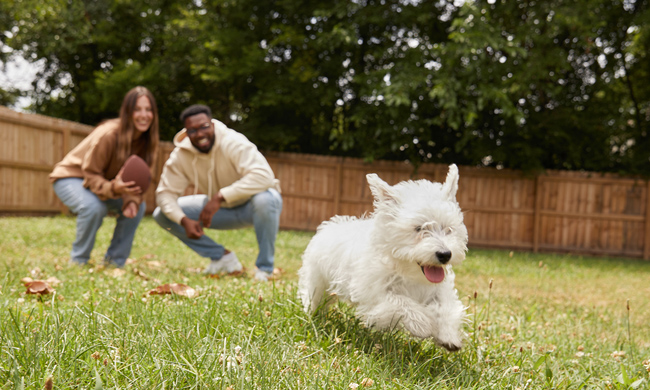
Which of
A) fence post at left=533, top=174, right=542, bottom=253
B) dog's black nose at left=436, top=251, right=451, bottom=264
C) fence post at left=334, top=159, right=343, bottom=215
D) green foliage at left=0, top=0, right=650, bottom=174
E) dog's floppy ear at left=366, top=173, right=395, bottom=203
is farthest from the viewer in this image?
fence post at left=334, top=159, right=343, bottom=215

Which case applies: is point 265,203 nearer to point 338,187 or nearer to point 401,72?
point 401,72

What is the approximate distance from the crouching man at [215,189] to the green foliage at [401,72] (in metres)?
6.75

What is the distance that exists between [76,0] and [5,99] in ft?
20.3

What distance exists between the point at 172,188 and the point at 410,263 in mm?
3225

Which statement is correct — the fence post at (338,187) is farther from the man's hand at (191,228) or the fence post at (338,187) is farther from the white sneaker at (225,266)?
the man's hand at (191,228)

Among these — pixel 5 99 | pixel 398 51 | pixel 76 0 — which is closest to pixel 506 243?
pixel 398 51

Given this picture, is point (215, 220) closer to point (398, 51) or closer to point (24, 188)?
point (24, 188)

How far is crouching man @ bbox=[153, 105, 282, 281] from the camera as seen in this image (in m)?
4.84

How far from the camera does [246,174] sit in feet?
16.1

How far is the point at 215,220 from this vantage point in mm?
5148

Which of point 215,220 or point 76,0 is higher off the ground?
point 76,0

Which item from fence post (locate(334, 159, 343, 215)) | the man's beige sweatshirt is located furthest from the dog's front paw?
fence post (locate(334, 159, 343, 215))

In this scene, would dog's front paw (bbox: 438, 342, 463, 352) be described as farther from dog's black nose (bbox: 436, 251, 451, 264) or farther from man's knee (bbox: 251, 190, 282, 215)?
man's knee (bbox: 251, 190, 282, 215)

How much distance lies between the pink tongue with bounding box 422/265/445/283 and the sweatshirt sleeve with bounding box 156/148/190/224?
3.12 metres
